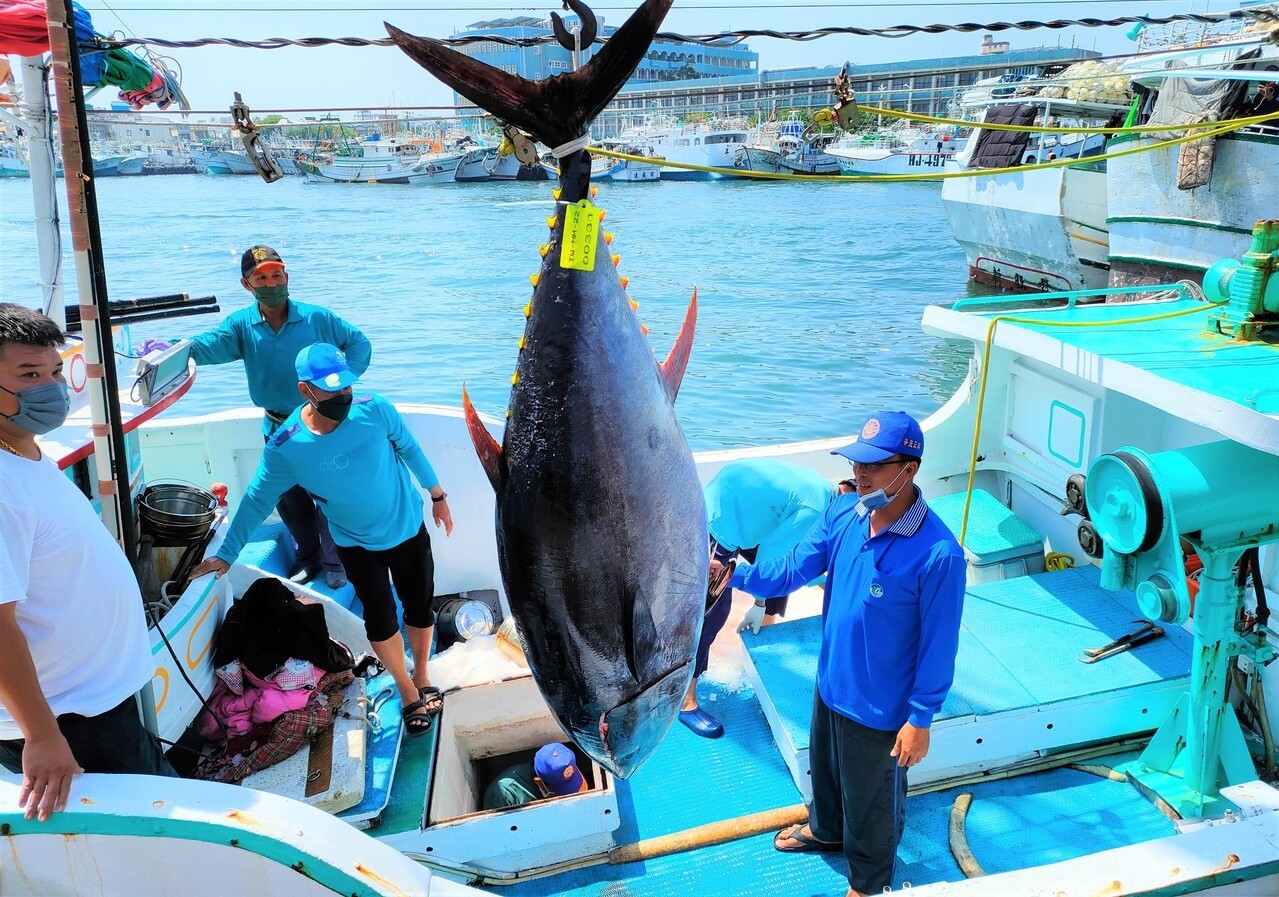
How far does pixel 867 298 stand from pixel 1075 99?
223 inches

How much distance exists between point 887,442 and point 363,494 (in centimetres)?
177

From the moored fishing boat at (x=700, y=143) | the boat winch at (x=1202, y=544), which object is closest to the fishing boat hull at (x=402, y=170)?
the moored fishing boat at (x=700, y=143)

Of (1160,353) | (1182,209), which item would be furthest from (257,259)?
(1182,209)

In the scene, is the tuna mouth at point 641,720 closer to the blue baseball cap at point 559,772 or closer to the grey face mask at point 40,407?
the grey face mask at point 40,407

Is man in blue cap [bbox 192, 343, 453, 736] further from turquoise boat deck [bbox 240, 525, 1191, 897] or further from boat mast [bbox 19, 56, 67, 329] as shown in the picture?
boat mast [bbox 19, 56, 67, 329]

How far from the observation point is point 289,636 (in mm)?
3109

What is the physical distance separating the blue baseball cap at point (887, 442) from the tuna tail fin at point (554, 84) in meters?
1.13

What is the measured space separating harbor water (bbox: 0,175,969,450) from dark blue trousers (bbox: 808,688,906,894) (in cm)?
235

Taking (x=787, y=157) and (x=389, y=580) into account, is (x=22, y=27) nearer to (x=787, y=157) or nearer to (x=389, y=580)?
(x=389, y=580)

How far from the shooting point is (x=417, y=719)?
3232mm

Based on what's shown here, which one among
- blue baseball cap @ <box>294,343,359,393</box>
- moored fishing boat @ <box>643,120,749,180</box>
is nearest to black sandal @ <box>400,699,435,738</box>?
blue baseball cap @ <box>294,343,359,393</box>

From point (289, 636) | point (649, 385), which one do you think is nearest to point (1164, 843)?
point (649, 385)

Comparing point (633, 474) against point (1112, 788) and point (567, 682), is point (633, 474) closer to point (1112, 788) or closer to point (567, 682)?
point (567, 682)

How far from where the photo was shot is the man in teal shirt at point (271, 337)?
11.6 feet
